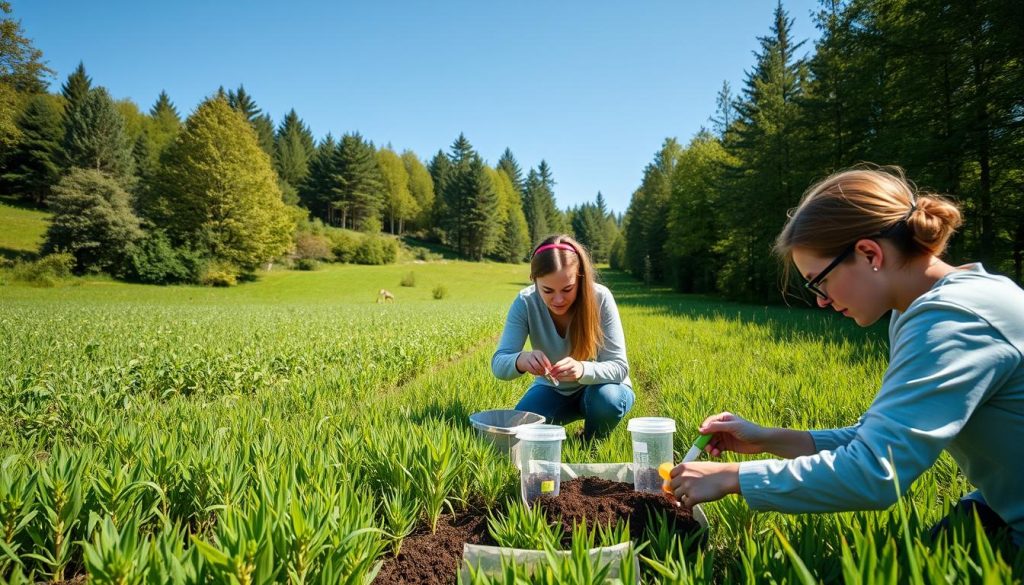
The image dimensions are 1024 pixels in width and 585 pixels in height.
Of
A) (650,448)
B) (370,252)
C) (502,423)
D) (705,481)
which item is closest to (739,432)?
(705,481)

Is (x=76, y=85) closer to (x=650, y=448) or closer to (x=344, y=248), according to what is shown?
(x=344, y=248)

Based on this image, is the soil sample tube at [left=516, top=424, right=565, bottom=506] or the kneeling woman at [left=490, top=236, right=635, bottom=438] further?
the kneeling woman at [left=490, top=236, right=635, bottom=438]

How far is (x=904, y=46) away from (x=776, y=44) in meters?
19.5

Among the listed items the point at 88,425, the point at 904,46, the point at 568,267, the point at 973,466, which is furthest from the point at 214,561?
the point at 904,46

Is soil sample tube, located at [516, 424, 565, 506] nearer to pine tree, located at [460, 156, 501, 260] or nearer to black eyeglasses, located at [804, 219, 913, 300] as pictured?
black eyeglasses, located at [804, 219, 913, 300]

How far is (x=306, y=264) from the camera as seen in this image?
1734 inches

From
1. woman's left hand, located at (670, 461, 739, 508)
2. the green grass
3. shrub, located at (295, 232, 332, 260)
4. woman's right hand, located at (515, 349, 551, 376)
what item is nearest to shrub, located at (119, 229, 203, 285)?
the green grass

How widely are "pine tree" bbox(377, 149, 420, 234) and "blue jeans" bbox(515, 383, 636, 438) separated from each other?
233 feet

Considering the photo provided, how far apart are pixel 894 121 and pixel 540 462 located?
722 inches

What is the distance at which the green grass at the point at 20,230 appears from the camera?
111ft

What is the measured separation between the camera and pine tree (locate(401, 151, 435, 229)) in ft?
253

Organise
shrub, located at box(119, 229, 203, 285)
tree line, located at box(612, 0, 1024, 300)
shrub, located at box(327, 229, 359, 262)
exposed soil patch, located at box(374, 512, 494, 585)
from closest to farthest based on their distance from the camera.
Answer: exposed soil patch, located at box(374, 512, 494, 585), tree line, located at box(612, 0, 1024, 300), shrub, located at box(119, 229, 203, 285), shrub, located at box(327, 229, 359, 262)

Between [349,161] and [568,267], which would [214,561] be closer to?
[568,267]

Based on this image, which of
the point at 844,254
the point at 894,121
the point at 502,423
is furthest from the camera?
the point at 894,121
